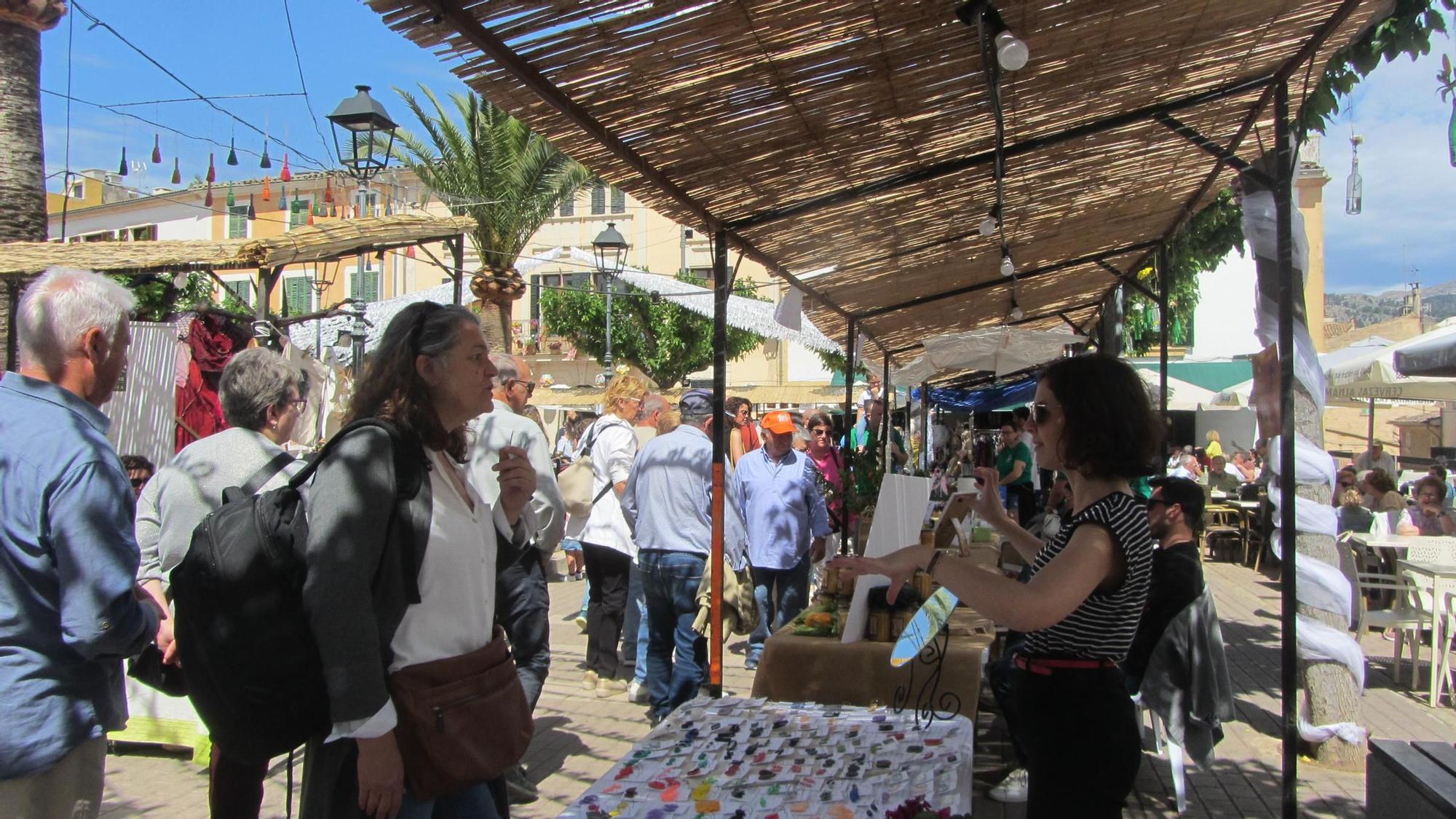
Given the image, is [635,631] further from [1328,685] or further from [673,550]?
[1328,685]

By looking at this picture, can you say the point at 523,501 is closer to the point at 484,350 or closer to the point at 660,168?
the point at 484,350

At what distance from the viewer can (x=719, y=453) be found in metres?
4.97

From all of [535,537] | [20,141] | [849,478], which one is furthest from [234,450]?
[20,141]

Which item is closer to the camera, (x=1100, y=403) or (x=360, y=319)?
(x=1100, y=403)

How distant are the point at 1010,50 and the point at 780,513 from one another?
386cm

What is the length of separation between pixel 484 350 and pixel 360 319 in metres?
7.62

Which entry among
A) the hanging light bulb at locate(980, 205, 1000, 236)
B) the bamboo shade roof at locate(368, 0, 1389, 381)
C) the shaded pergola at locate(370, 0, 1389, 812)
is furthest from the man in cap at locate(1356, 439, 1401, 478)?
the hanging light bulb at locate(980, 205, 1000, 236)

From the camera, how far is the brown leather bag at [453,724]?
2111mm

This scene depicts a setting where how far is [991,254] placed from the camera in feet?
26.3

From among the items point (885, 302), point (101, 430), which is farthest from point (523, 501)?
point (885, 302)

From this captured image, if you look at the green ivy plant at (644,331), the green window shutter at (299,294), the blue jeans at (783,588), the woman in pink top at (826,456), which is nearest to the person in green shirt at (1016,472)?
the woman in pink top at (826,456)

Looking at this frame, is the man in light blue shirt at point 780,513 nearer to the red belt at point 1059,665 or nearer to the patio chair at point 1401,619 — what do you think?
the patio chair at point 1401,619

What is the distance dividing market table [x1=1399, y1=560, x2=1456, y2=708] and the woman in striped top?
18.1 feet

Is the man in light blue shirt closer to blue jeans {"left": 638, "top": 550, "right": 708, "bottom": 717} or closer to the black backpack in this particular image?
blue jeans {"left": 638, "top": 550, "right": 708, "bottom": 717}
